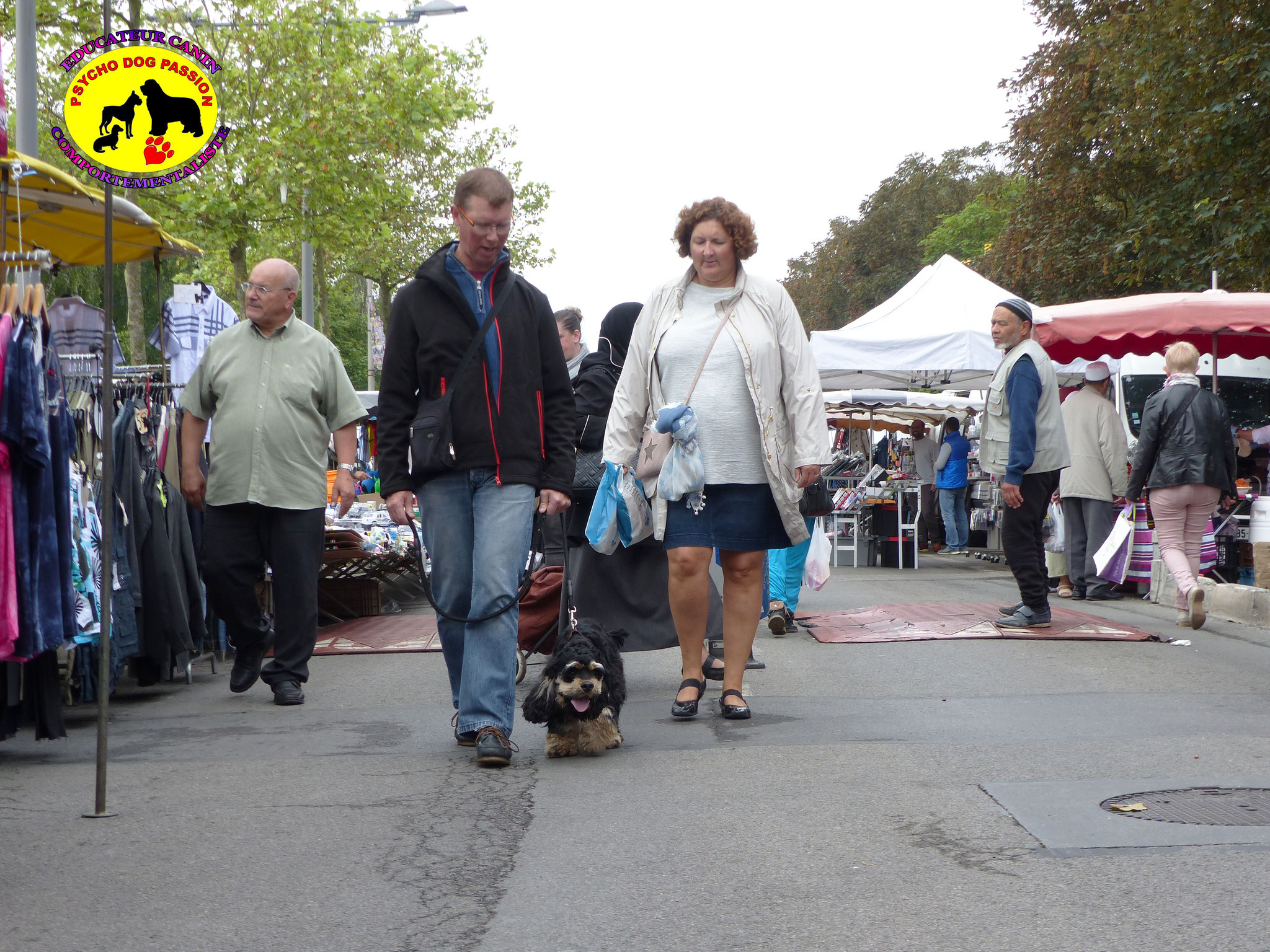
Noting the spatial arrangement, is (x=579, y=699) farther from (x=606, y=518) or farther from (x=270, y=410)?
(x=270, y=410)

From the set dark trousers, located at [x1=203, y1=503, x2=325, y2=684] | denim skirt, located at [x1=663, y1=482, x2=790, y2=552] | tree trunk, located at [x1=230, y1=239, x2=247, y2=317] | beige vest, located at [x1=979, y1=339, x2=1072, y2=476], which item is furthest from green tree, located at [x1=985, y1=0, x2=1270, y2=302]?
tree trunk, located at [x1=230, y1=239, x2=247, y2=317]

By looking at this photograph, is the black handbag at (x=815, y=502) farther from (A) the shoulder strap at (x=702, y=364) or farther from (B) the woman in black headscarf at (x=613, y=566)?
(A) the shoulder strap at (x=702, y=364)

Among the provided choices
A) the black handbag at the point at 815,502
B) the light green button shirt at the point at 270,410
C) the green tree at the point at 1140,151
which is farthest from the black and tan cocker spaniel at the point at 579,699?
the green tree at the point at 1140,151

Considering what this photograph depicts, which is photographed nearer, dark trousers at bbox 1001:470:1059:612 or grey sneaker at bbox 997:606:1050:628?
dark trousers at bbox 1001:470:1059:612

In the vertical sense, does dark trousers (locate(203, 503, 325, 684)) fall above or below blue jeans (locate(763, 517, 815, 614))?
above

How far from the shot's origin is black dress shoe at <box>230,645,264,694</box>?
23.5 feet

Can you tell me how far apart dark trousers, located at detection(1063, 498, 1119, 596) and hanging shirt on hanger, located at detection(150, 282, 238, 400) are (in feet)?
24.1

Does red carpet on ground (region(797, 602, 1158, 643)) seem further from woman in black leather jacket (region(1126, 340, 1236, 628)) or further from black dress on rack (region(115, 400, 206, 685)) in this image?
black dress on rack (region(115, 400, 206, 685))

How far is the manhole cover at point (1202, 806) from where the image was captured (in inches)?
166

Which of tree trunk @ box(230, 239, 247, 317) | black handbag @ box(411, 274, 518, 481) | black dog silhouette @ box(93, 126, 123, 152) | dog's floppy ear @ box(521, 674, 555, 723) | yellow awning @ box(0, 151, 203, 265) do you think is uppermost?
tree trunk @ box(230, 239, 247, 317)

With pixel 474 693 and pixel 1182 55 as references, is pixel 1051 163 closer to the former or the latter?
pixel 1182 55

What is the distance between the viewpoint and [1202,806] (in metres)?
4.40

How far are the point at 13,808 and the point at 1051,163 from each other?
2480cm

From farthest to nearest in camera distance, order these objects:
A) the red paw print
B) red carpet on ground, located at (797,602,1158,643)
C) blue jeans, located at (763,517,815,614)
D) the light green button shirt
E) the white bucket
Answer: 1. the white bucket
2. the red paw print
3. blue jeans, located at (763,517,815,614)
4. red carpet on ground, located at (797,602,1158,643)
5. the light green button shirt
